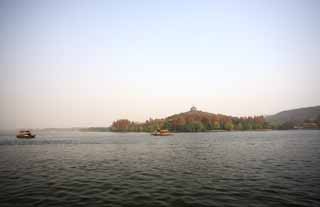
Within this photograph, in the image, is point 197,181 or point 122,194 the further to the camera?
point 197,181

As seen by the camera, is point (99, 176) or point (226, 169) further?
point (226, 169)

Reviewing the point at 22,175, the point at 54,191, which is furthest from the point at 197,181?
the point at 22,175

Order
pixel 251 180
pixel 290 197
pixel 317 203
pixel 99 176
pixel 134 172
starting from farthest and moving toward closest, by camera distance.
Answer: pixel 134 172 → pixel 99 176 → pixel 251 180 → pixel 290 197 → pixel 317 203

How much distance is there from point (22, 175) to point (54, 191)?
40.3ft

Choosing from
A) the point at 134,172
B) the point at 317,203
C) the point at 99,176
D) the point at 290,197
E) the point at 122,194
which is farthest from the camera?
the point at 134,172

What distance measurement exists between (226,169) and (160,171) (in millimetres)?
10211

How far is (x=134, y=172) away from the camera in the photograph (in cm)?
3241

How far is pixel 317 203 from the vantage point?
18047 mm

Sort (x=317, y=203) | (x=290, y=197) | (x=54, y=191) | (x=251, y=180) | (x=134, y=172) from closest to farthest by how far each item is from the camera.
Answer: (x=317, y=203) → (x=290, y=197) → (x=54, y=191) → (x=251, y=180) → (x=134, y=172)

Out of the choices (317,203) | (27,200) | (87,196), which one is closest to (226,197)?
(317,203)

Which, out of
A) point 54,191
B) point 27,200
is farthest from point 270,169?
point 27,200

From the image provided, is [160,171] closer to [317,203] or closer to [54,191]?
[54,191]

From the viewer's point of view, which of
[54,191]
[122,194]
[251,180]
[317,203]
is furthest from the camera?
[251,180]

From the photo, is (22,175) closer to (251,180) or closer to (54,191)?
(54,191)
